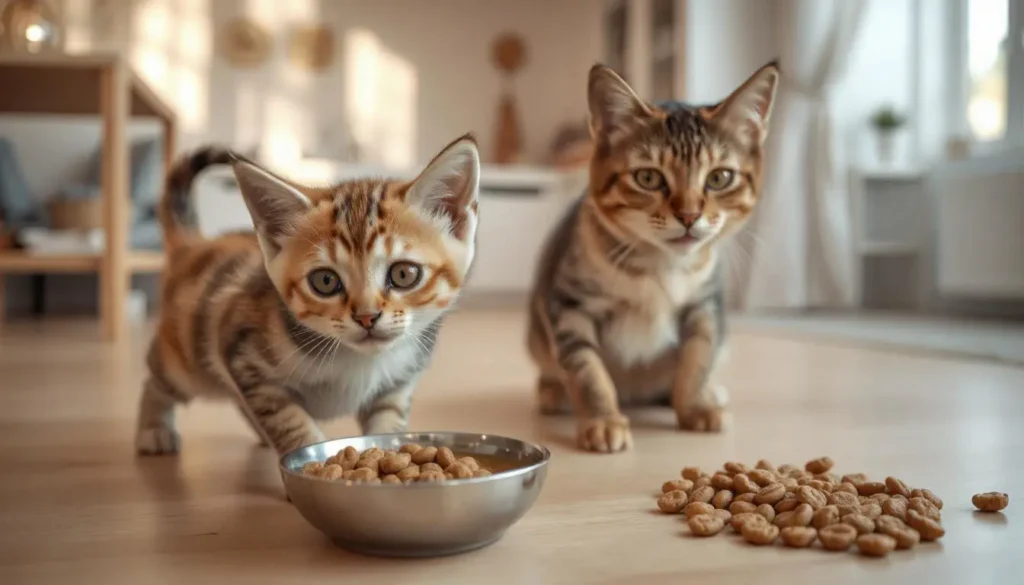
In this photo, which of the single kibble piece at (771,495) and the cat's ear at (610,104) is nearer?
the single kibble piece at (771,495)

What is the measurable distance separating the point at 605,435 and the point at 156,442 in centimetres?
77

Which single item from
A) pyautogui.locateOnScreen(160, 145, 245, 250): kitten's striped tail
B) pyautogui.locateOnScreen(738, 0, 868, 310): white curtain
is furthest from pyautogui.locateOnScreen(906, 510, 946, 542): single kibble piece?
pyautogui.locateOnScreen(738, 0, 868, 310): white curtain

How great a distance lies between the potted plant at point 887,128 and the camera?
17.3 ft

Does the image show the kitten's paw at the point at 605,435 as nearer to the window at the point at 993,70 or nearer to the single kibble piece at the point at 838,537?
the single kibble piece at the point at 838,537

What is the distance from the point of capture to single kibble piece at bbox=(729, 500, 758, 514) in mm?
1063

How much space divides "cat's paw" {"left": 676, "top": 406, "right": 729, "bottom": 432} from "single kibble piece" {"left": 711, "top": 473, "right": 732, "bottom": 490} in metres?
0.55

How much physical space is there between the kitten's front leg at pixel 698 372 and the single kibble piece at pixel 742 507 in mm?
643

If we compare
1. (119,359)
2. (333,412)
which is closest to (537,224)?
(119,359)

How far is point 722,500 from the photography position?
1101 mm

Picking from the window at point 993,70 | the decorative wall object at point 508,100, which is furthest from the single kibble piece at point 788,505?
the decorative wall object at point 508,100

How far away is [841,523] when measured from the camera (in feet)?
3.26

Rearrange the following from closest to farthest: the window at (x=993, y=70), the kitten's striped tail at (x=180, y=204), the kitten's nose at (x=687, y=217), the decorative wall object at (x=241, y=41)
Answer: the kitten's nose at (x=687, y=217) → the kitten's striped tail at (x=180, y=204) → the window at (x=993, y=70) → the decorative wall object at (x=241, y=41)

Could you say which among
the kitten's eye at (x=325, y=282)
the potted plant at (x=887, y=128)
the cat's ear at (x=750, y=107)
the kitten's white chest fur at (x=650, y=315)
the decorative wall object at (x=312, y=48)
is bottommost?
the kitten's white chest fur at (x=650, y=315)

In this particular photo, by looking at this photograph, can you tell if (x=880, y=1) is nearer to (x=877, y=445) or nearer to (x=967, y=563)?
(x=877, y=445)
